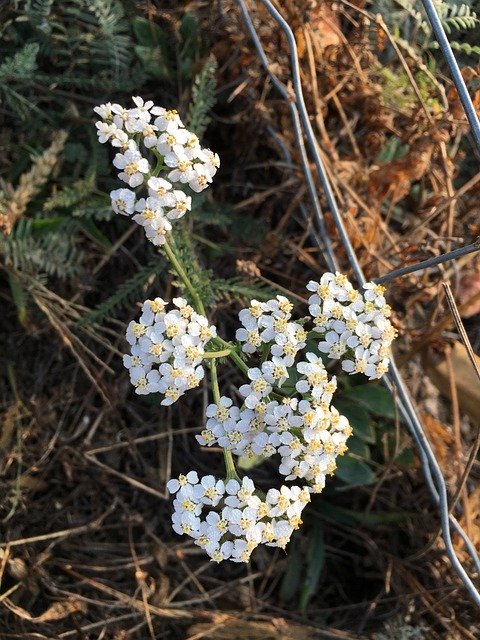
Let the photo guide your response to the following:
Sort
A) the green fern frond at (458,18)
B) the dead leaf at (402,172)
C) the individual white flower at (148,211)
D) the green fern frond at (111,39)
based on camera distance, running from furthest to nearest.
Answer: the green fern frond at (111,39) → the dead leaf at (402,172) → the green fern frond at (458,18) → the individual white flower at (148,211)

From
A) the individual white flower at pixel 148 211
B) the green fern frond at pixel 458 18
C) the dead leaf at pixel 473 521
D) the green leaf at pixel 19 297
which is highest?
the green fern frond at pixel 458 18

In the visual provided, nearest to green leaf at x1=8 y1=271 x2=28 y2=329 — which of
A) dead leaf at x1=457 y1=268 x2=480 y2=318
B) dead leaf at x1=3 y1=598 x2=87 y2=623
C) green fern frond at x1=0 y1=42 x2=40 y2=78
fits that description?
green fern frond at x1=0 y1=42 x2=40 y2=78

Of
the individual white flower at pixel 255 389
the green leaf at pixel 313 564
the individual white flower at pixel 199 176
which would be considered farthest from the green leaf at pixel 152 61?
the green leaf at pixel 313 564

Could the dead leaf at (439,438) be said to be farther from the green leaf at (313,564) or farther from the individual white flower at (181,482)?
the individual white flower at (181,482)

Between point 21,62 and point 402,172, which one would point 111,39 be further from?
point 402,172

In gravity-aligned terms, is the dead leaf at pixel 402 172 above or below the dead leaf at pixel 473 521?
above

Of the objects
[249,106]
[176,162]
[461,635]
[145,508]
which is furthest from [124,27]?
[461,635]

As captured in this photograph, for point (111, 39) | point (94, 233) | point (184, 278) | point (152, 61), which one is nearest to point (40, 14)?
point (111, 39)
